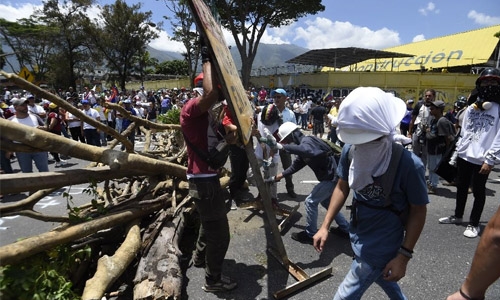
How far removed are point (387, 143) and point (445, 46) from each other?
137ft

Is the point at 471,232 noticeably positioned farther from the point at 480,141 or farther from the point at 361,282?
the point at 361,282

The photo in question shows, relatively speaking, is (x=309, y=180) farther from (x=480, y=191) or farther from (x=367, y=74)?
(x=367, y=74)

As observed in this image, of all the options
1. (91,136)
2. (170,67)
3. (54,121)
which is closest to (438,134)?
(54,121)

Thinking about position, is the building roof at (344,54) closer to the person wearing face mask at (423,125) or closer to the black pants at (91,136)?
the person wearing face mask at (423,125)

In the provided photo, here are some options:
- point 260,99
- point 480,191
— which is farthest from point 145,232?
point 260,99

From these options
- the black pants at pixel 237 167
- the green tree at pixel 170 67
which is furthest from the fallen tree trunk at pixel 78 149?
the green tree at pixel 170 67

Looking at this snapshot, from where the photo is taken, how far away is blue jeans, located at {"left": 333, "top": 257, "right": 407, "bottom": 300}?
1901 mm

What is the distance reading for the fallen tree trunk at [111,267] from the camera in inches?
88.7

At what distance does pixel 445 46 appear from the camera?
3466 cm

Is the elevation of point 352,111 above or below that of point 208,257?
above

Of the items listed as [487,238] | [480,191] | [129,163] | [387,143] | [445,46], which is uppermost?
[445,46]

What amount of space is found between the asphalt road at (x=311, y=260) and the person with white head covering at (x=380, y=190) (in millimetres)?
1226

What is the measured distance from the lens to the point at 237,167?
5328mm

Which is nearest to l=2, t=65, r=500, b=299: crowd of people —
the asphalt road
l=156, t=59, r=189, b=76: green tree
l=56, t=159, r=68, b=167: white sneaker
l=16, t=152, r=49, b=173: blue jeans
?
the asphalt road
